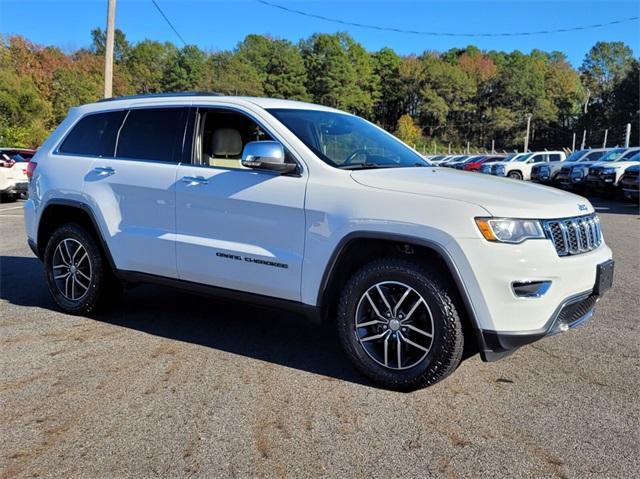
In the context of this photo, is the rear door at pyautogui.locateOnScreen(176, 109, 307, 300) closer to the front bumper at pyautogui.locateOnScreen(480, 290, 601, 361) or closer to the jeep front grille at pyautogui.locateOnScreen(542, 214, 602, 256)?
the front bumper at pyautogui.locateOnScreen(480, 290, 601, 361)

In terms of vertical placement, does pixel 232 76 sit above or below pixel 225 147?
above

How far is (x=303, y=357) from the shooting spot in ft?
13.6

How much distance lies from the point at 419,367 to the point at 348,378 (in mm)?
543

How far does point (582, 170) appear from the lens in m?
19.4

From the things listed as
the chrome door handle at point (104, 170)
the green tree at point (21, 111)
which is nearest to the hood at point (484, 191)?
the chrome door handle at point (104, 170)

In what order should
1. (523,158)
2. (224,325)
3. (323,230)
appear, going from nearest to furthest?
(323,230)
(224,325)
(523,158)

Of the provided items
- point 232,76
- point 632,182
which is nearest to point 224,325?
point 632,182

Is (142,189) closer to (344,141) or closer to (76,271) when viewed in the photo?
(76,271)

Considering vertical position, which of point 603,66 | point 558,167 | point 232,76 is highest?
point 603,66

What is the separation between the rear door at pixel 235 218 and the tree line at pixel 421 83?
7223cm

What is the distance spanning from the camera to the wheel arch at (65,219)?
4816 millimetres

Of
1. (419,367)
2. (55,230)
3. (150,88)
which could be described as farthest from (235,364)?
(150,88)

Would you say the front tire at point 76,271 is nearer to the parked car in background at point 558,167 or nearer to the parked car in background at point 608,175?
the parked car in background at point 608,175

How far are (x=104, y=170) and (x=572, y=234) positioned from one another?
12.1ft
